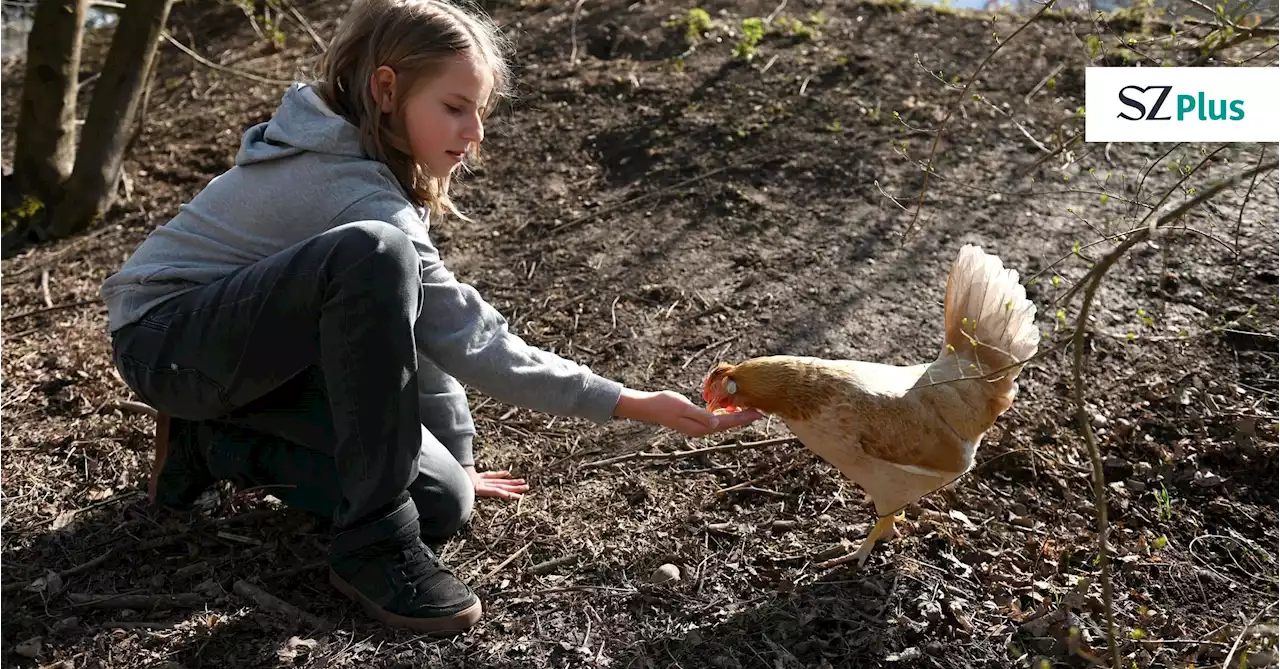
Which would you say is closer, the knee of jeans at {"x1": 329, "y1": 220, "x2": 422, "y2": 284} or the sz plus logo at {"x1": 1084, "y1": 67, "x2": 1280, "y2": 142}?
the knee of jeans at {"x1": 329, "y1": 220, "x2": 422, "y2": 284}

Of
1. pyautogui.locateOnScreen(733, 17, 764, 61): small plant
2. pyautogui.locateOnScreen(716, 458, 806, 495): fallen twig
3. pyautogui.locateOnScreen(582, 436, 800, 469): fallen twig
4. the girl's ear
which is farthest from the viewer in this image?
pyautogui.locateOnScreen(733, 17, 764, 61): small plant

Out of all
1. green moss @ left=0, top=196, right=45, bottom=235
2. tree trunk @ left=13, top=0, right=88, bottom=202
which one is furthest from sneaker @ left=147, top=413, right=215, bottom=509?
tree trunk @ left=13, top=0, right=88, bottom=202

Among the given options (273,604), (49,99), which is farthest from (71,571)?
(49,99)

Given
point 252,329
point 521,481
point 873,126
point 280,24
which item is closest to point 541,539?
point 521,481

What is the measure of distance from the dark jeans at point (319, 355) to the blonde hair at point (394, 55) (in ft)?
1.21

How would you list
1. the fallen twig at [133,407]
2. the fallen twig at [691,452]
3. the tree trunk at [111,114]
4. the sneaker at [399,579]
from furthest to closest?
the tree trunk at [111,114] → the fallen twig at [133,407] → the fallen twig at [691,452] → the sneaker at [399,579]

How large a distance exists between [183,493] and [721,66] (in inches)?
145

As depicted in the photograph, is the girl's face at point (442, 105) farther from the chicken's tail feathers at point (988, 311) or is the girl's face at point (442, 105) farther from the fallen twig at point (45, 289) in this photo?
the fallen twig at point (45, 289)

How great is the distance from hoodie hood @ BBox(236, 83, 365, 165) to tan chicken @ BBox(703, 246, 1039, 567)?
1.07 metres

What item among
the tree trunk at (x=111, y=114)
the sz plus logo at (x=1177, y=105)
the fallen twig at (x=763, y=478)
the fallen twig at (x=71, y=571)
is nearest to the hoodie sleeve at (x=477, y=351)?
the fallen twig at (x=763, y=478)

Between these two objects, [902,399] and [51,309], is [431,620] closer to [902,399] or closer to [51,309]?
[902,399]

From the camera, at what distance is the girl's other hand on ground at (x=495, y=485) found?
2.88m

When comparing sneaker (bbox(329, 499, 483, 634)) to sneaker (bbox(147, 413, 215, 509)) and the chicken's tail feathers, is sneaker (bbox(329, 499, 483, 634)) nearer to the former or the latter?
sneaker (bbox(147, 413, 215, 509))

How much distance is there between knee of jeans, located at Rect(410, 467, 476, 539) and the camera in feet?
8.51
